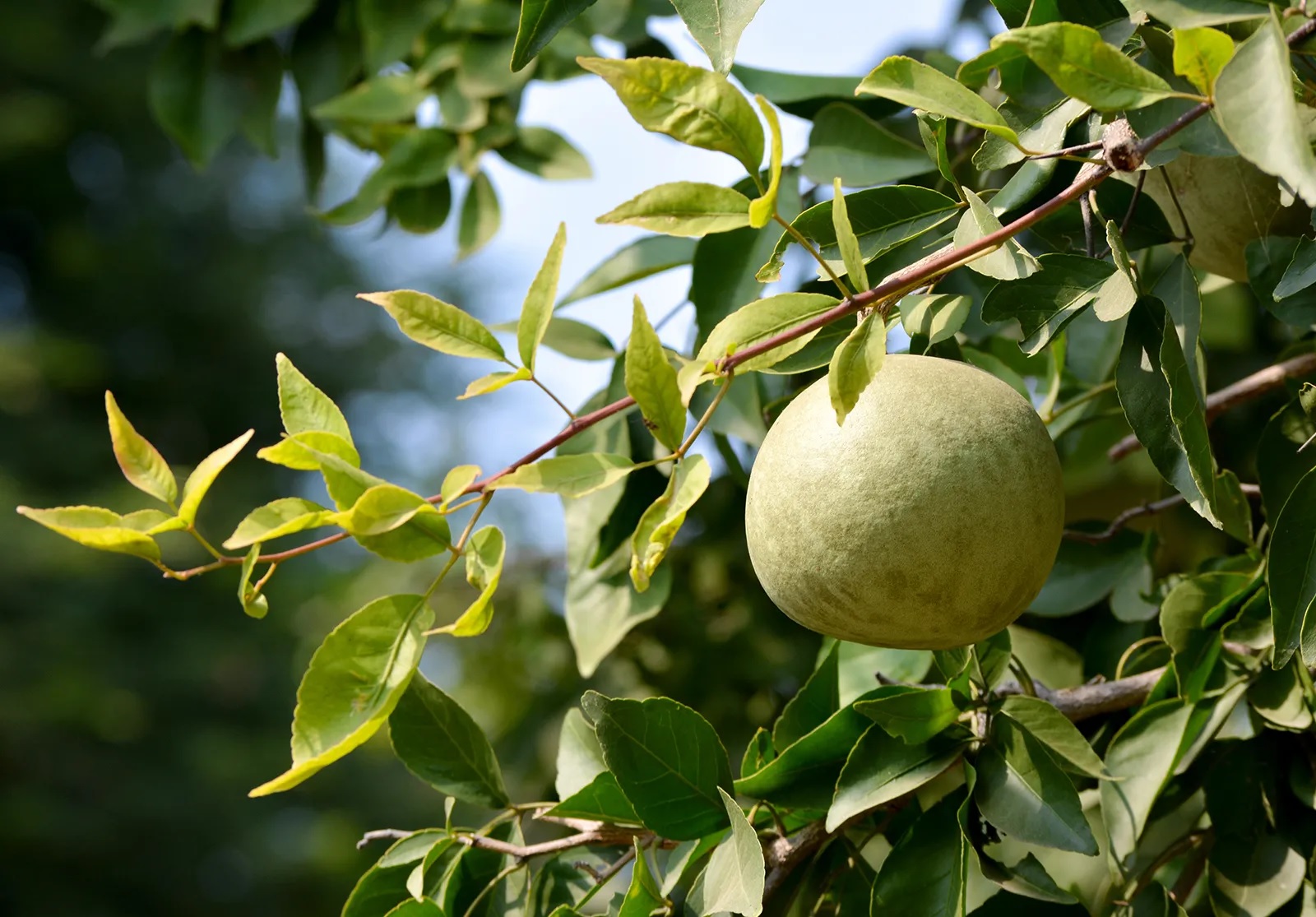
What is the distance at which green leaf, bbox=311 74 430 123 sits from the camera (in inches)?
39.2

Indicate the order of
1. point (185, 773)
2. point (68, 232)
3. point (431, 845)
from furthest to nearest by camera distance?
point (68, 232) < point (185, 773) < point (431, 845)

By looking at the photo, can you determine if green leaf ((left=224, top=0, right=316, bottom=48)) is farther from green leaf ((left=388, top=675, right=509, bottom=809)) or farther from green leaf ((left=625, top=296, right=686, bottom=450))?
green leaf ((left=625, top=296, right=686, bottom=450))

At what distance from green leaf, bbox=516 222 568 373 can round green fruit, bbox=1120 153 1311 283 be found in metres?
0.27

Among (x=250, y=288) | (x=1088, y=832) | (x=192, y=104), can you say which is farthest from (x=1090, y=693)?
(x=250, y=288)

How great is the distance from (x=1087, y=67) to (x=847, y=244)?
0.08 m

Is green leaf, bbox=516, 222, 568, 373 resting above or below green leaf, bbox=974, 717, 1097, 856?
above

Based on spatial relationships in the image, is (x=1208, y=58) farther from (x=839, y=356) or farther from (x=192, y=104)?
(x=192, y=104)

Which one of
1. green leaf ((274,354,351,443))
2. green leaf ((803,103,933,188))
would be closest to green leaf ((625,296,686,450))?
green leaf ((274,354,351,443))

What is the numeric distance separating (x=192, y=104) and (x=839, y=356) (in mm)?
953

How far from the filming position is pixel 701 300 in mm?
656

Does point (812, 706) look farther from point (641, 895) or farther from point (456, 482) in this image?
point (456, 482)

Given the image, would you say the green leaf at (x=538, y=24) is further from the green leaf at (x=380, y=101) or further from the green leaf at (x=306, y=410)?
the green leaf at (x=380, y=101)

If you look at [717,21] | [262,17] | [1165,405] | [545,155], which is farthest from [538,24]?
[262,17]

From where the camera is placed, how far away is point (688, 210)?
387 mm
